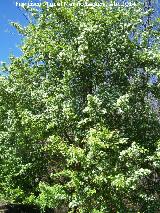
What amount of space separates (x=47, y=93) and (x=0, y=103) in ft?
10.3

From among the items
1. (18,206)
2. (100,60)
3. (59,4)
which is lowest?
(18,206)

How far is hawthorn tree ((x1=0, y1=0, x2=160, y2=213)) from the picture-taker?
53.4 feet

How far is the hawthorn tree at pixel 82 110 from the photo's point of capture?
16.3 m

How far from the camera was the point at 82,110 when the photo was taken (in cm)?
1784

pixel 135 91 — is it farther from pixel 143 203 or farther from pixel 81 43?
pixel 143 203

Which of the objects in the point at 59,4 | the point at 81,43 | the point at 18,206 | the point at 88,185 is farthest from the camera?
the point at 18,206

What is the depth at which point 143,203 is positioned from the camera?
672 inches

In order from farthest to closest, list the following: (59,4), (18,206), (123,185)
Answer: (18,206) → (59,4) → (123,185)

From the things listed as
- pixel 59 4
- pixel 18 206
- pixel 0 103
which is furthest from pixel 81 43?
pixel 18 206

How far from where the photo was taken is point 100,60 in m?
18.4

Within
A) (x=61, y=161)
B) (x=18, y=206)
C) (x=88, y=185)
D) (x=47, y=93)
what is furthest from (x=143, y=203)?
(x=18, y=206)

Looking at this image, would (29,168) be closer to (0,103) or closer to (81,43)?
(0,103)

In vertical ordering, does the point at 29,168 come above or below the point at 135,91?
below

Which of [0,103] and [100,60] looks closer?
[100,60]
